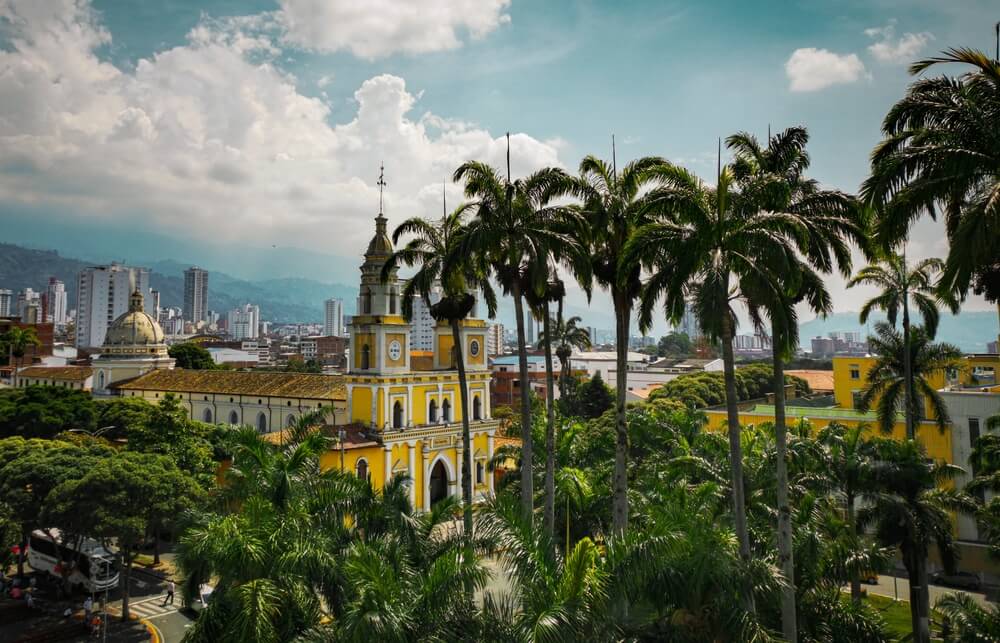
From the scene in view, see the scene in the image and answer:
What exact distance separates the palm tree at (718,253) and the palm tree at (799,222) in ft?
0.97

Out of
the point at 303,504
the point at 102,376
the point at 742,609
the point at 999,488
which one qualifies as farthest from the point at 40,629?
the point at 102,376

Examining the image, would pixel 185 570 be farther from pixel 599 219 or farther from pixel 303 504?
pixel 599 219

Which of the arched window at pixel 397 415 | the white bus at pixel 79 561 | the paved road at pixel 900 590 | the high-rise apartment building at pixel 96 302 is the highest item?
the high-rise apartment building at pixel 96 302

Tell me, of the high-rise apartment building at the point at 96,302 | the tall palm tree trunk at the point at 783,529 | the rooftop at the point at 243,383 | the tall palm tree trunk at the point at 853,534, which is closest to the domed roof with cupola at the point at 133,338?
the rooftop at the point at 243,383

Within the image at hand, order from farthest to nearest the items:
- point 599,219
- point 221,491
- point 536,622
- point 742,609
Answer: point 221,491 → point 599,219 → point 742,609 → point 536,622

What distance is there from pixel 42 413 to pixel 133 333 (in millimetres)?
23430

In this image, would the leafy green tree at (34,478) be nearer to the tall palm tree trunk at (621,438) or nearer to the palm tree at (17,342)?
the tall palm tree trunk at (621,438)

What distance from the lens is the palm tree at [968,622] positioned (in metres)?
13.8

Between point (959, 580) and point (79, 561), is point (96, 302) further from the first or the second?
point (959, 580)

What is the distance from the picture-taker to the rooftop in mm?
44844

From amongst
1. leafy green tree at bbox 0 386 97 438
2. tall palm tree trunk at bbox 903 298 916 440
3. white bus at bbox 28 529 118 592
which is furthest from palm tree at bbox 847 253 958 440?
leafy green tree at bbox 0 386 97 438

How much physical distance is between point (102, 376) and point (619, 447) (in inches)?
2390

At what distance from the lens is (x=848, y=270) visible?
14.7 meters

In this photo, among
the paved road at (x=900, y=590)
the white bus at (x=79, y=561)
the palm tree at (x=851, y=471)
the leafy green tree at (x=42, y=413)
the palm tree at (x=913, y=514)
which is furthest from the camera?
the leafy green tree at (x=42, y=413)
